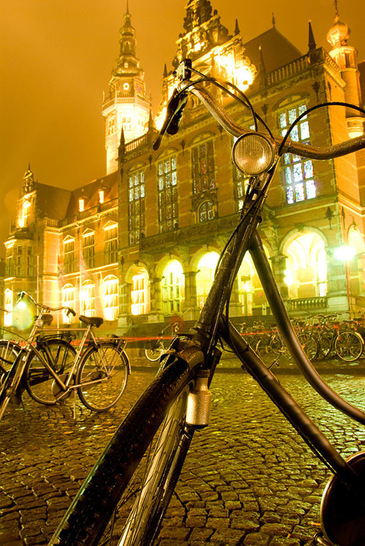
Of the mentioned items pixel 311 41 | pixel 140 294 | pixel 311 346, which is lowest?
pixel 311 346

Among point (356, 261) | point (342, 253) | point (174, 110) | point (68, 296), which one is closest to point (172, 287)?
point (356, 261)

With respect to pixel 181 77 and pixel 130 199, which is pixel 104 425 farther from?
pixel 130 199

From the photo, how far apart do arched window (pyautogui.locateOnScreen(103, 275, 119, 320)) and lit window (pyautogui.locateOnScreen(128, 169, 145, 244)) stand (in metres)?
5.33

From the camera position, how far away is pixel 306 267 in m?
20.6

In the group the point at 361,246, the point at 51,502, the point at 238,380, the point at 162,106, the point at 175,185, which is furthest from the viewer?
the point at 162,106

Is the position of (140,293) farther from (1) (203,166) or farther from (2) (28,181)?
(2) (28,181)

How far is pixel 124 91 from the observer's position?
56.2 metres

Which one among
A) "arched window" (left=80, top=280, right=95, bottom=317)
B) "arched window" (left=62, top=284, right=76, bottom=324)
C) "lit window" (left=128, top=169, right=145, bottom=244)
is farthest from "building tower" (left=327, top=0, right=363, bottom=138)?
"arched window" (left=62, top=284, right=76, bottom=324)

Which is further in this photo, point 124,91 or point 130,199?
point 124,91

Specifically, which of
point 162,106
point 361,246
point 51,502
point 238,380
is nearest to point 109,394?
point 238,380

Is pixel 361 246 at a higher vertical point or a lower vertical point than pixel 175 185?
lower

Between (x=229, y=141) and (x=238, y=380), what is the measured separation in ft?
55.0

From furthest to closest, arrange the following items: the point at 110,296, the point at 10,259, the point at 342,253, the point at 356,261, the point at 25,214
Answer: the point at 25,214, the point at 10,259, the point at 110,296, the point at 356,261, the point at 342,253

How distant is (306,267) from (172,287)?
8.27 m
